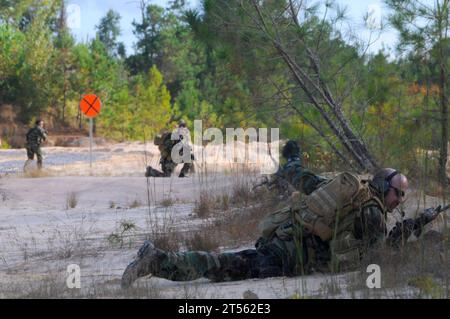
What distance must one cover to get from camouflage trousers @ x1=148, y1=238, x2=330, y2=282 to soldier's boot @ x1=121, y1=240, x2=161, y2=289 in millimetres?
A: 62

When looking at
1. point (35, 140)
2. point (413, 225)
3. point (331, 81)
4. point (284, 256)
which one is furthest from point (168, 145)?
point (413, 225)

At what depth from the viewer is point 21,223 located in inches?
389

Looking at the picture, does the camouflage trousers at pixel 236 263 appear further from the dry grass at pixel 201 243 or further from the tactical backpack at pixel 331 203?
the dry grass at pixel 201 243

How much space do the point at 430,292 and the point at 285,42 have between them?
5088 millimetres

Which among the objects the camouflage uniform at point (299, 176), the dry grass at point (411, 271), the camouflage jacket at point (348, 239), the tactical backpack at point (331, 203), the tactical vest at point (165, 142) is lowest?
the dry grass at point (411, 271)

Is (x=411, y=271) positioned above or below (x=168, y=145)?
below

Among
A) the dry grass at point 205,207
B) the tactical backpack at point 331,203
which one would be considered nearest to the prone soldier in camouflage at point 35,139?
the dry grass at point 205,207

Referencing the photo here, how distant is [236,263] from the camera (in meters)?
5.41

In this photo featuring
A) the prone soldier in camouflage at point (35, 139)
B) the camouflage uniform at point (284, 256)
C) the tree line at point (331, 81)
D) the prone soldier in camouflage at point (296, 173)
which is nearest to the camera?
the camouflage uniform at point (284, 256)

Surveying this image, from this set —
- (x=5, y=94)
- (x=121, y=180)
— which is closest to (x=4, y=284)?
(x=121, y=180)

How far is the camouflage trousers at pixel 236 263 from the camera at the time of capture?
5230mm

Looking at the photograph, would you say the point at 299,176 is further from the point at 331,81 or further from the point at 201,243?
the point at 331,81

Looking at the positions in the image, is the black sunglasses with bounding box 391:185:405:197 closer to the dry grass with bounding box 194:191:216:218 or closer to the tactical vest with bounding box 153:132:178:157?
the dry grass with bounding box 194:191:216:218

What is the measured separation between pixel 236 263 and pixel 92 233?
3.48m
